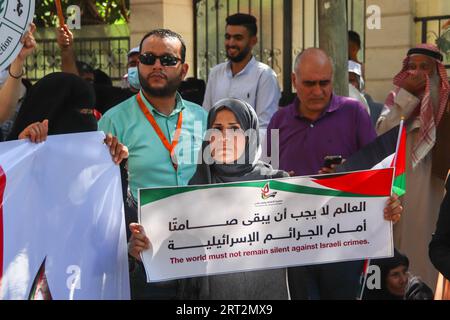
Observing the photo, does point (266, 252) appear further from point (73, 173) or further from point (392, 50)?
point (392, 50)

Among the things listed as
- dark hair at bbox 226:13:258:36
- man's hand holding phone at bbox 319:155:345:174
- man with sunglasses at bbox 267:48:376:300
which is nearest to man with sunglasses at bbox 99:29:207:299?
man with sunglasses at bbox 267:48:376:300

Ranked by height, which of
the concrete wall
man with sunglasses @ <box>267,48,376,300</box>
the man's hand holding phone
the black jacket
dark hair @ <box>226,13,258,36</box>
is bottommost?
the black jacket

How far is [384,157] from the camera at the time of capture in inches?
165

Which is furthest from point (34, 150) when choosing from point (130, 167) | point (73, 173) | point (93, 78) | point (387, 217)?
point (93, 78)

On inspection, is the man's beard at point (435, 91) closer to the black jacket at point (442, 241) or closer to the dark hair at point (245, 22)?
the dark hair at point (245, 22)

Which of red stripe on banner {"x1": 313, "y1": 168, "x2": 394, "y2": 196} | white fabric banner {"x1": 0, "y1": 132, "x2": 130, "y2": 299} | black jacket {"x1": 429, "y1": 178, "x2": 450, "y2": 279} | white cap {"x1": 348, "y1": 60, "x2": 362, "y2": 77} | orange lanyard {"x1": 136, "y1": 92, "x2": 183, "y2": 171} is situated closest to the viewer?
black jacket {"x1": 429, "y1": 178, "x2": 450, "y2": 279}

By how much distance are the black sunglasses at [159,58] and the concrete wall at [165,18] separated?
251 inches

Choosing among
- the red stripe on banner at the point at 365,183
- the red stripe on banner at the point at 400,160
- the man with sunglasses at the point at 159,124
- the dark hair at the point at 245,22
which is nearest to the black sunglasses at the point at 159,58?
the man with sunglasses at the point at 159,124

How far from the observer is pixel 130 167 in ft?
14.4

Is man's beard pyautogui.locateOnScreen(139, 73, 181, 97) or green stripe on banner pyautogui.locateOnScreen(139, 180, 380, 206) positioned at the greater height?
man's beard pyautogui.locateOnScreen(139, 73, 181, 97)

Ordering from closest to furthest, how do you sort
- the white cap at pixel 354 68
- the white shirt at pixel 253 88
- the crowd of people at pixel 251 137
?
1. the crowd of people at pixel 251 137
2. the white shirt at pixel 253 88
3. the white cap at pixel 354 68

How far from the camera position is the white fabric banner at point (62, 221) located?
3.67 m

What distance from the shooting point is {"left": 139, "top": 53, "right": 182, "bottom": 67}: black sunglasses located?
4.53 m

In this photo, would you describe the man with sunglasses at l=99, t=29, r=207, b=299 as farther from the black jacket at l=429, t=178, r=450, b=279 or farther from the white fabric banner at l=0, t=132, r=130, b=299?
the black jacket at l=429, t=178, r=450, b=279
